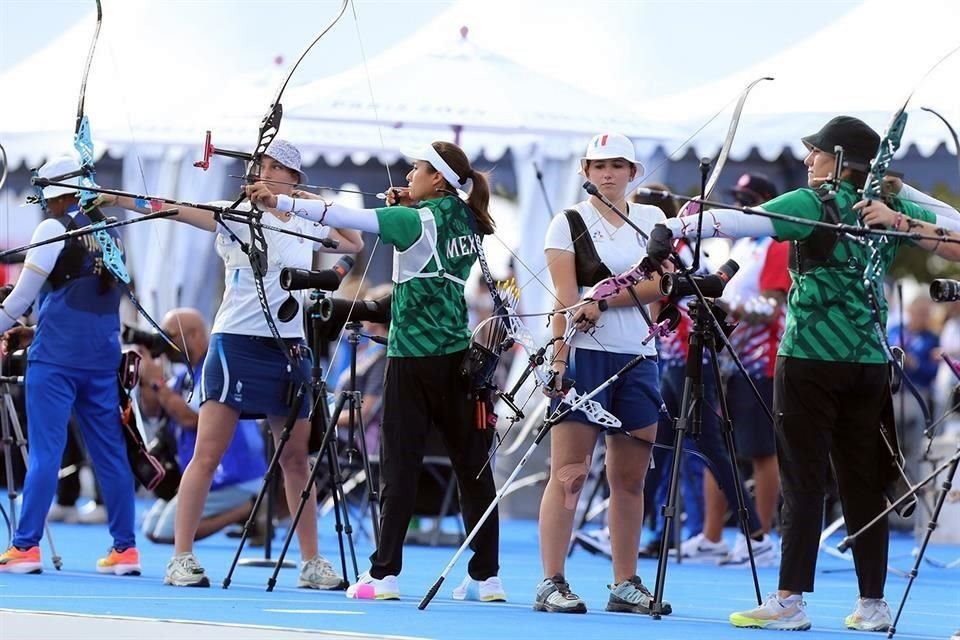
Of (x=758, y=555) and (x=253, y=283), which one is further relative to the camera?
(x=758, y=555)

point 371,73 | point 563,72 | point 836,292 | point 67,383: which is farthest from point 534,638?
point 563,72

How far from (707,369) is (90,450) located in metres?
3.07

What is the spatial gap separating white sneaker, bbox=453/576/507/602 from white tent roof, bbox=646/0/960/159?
13.7 feet

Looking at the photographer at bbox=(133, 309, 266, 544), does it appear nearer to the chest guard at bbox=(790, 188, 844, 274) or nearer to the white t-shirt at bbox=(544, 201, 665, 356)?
the white t-shirt at bbox=(544, 201, 665, 356)

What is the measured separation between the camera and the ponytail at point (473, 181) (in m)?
6.32

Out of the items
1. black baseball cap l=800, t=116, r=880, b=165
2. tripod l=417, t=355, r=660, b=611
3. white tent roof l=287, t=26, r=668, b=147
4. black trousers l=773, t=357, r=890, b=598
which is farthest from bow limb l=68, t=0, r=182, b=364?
white tent roof l=287, t=26, r=668, b=147

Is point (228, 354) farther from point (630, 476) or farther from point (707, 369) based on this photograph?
point (707, 369)

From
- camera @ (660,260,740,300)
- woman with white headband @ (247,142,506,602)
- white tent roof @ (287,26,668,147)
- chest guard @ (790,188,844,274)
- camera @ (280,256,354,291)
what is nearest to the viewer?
chest guard @ (790,188,844,274)

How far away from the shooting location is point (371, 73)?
417 inches

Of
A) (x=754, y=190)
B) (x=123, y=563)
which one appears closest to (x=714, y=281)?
(x=123, y=563)

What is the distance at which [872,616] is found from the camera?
5.86m

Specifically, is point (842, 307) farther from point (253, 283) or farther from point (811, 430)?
point (253, 283)

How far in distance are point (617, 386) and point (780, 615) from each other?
979mm

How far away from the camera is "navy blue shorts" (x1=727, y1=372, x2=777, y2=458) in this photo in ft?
29.5
